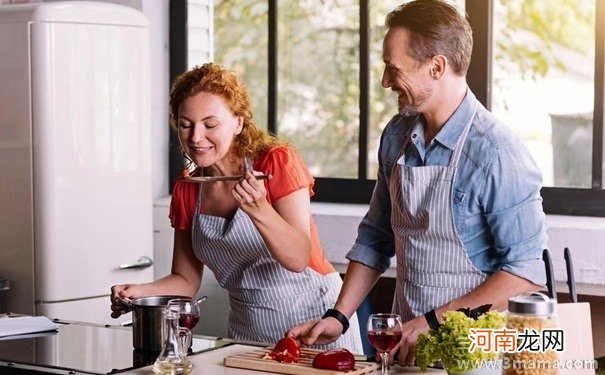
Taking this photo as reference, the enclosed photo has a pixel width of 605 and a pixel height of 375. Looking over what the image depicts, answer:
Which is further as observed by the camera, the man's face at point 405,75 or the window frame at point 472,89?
the window frame at point 472,89

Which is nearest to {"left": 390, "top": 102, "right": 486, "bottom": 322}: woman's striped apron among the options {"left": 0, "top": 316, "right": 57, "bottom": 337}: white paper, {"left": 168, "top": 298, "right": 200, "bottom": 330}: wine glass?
{"left": 168, "top": 298, "right": 200, "bottom": 330}: wine glass

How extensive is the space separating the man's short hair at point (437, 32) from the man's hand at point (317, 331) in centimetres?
72

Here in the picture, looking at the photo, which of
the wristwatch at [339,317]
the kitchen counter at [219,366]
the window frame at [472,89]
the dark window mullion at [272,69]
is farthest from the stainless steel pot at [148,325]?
the dark window mullion at [272,69]

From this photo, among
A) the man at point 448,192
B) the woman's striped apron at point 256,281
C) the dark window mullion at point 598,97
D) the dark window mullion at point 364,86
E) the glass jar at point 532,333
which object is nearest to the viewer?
the glass jar at point 532,333

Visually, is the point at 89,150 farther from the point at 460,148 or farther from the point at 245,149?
the point at 460,148

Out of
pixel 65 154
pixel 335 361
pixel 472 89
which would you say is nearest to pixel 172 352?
pixel 335 361

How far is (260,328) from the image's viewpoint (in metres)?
3.17

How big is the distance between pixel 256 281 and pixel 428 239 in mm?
662

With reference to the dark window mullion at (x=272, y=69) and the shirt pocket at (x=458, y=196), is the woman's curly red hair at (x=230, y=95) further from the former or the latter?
the dark window mullion at (x=272, y=69)

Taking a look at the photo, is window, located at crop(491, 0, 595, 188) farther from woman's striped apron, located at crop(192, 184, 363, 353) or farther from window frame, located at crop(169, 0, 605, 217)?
woman's striped apron, located at crop(192, 184, 363, 353)

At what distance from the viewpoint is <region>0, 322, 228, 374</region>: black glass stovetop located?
2531 millimetres

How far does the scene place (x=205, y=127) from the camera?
9.98 ft

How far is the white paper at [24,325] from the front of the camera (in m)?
2.96

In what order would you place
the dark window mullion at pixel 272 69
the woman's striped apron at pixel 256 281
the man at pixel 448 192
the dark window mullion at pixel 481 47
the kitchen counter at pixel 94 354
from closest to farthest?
1. the kitchen counter at pixel 94 354
2. the man at pixel 448 192
3. the woman's striped apron at pixel 256 281
4. the dark window mullion at pixel 481 47
5. the dark window mullion at pixel 272 69
